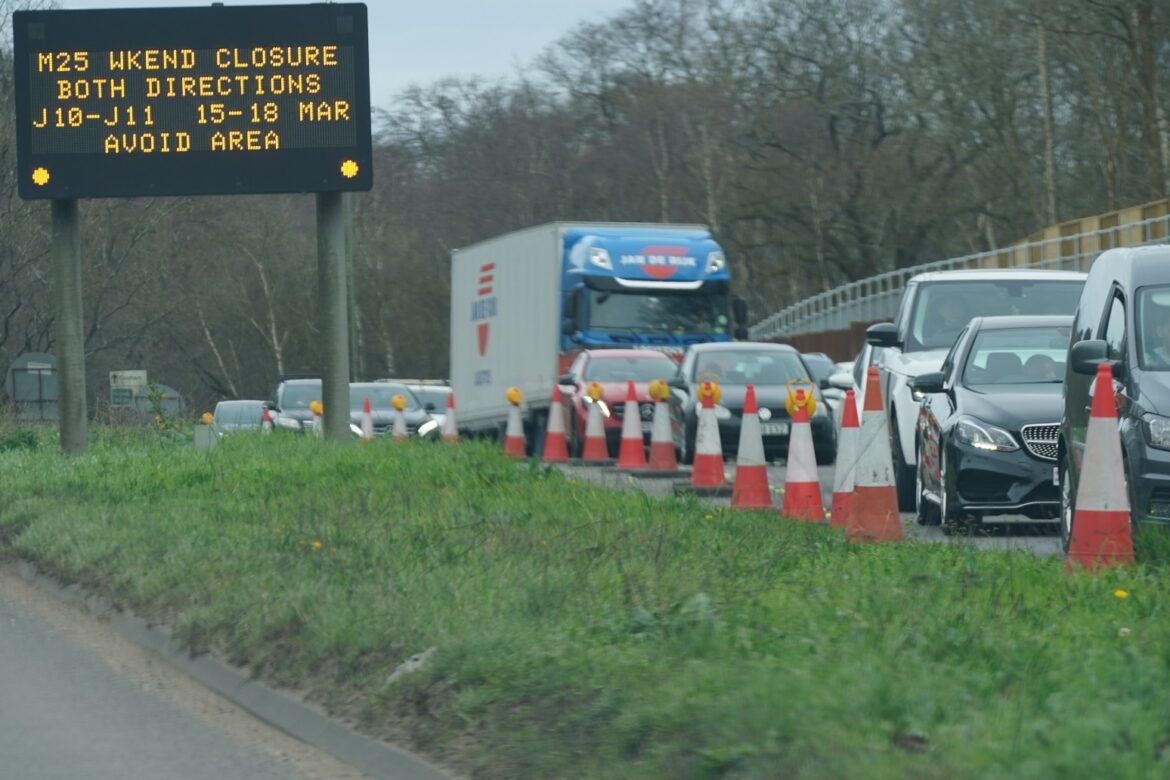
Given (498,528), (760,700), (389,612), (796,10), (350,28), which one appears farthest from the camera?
(796,10)

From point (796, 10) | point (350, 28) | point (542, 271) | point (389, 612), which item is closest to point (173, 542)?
point (389, 612)

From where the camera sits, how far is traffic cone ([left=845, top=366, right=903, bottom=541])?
11.2 m

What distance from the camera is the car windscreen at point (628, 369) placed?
2632 centimetres

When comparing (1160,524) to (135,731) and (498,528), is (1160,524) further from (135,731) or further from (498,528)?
(135,731)

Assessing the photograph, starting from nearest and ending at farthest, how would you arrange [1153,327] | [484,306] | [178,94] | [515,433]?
1. [1153,327]
2. [178,94]
3. [515,433]
4. [484,306]

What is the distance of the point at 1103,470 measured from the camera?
30.1 feet

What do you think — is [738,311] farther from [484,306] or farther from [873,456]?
[873,456]

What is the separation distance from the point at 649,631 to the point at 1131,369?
13.9 feet

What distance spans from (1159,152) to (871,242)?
1749 centimetres

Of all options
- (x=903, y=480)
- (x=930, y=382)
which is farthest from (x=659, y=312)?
(x=930, y=382)

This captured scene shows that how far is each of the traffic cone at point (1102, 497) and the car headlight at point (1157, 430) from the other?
103 centimetres

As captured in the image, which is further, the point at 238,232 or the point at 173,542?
the point at 238,232

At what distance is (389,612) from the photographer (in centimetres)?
827

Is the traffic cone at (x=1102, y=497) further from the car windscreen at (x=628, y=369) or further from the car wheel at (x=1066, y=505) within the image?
the car windscreen at (x=628, y=369)
